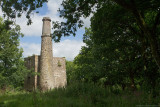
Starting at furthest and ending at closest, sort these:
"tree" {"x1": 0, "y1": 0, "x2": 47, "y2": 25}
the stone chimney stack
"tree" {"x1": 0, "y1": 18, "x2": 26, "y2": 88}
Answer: the stone chimney stack
"tree" {"x1": 0, "y1": 18, "x2": 26, "y2": 88}
"tree" {"x1": 0, "y1": 0, "x2": 47, "y2": 25}

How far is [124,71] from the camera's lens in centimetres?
1466

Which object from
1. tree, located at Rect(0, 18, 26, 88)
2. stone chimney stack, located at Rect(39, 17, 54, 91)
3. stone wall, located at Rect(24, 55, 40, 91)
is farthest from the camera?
stone wall, located at Rect(24, 55, 40, 91)

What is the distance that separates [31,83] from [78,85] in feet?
49.6

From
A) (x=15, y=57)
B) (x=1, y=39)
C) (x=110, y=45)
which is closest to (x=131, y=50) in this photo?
(x=110, y=45)

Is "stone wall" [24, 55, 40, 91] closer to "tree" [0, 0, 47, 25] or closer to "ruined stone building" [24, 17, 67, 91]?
"ruined stone building" [24, 17, 67, 91]

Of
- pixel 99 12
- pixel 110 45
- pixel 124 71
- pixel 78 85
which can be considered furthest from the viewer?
pixel 124 71

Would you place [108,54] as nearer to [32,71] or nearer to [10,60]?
[10,60]

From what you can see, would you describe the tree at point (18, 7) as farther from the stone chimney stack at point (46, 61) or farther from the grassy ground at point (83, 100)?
the stone chimney stack at point (46, 61)

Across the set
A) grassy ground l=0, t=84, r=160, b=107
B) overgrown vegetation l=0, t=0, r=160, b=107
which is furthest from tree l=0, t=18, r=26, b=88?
grassy ground l=0, t=84, r=160, b=107

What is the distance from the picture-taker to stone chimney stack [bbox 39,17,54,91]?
23.6 m

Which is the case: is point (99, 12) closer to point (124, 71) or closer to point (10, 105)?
point (10, 105)

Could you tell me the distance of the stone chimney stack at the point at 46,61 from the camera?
23594 mm

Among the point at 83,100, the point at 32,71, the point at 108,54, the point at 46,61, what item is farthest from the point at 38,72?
the point at 83,100

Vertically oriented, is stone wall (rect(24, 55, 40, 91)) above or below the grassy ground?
above
